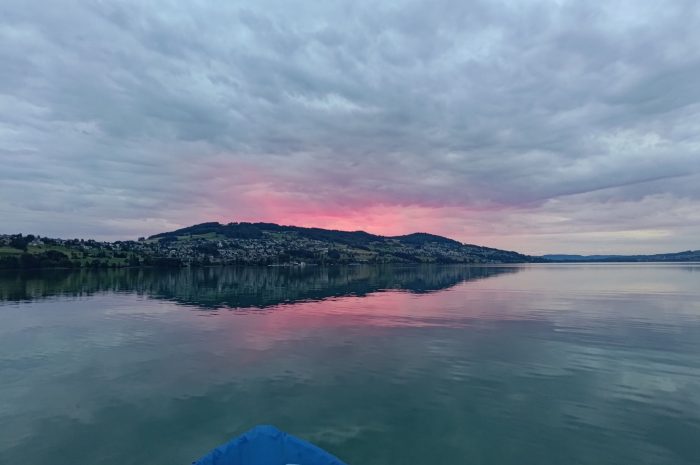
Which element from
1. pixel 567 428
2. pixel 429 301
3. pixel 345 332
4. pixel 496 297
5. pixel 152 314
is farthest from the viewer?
pixel 496 297

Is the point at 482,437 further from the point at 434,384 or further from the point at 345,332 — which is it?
the point at 345,332

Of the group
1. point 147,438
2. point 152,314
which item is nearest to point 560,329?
point 147,438

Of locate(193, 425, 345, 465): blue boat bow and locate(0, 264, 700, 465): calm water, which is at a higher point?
locate(193, 425, 345, 465): blue boat bow

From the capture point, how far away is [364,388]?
28875mm

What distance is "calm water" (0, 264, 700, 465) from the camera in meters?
20.2

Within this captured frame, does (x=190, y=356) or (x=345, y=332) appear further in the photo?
(x=345, y=332)

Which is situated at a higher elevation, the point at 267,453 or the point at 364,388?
the point at 267,453

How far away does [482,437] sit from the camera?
21.1 metres

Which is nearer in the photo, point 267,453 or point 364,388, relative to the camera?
point 267,453

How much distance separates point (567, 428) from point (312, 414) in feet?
46.3

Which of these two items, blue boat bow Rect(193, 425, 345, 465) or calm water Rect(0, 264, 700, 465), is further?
calm water Rect(0, 264, 700, 465)

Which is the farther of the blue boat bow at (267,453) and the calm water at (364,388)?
the calm water at (364,388)

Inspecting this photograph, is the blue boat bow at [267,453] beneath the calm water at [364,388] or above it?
above

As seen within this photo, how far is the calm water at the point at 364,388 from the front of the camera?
20211 millimetres
